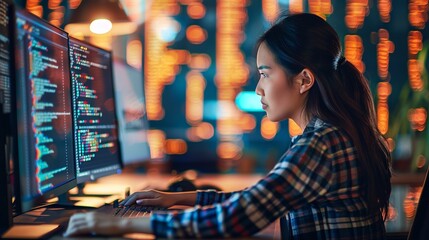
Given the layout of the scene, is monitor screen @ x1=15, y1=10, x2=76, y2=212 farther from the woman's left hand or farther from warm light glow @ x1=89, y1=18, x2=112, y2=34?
warm light glow @ x1=89, y1=18, x2=112, y2=34

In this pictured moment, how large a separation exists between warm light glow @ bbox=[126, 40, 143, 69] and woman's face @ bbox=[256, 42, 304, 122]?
2.27 m

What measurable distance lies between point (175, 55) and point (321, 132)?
243cm

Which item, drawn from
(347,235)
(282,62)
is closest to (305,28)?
(282,62)

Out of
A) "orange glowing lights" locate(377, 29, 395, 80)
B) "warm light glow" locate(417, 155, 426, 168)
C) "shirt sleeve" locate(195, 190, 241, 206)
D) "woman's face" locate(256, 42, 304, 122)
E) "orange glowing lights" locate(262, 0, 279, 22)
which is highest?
"orange glowing lights" locate(262, 0, 279, 22)

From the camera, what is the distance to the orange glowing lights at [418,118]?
11.2 ft

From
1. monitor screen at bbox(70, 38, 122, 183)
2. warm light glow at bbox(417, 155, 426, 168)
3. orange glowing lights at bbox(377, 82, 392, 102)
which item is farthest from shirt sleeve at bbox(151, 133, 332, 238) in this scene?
orange glowing lights at bbox(377, 82, 392, 102)

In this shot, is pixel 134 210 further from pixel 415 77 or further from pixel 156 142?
pixel 415 77

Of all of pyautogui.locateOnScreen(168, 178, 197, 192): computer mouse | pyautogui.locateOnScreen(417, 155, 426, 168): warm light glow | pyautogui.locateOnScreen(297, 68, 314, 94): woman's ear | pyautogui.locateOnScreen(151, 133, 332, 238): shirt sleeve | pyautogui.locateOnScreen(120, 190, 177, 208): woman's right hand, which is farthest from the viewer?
pyautogui.locateOnScreen(417, 155, 426, 168): warm light glow

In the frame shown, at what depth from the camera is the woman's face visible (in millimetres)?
1172

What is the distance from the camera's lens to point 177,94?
3424 millimetres

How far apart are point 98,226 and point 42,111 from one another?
28 centimetres

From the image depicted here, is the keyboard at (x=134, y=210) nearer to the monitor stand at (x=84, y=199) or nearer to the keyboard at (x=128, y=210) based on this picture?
the keyboard at (x=128, y=210)

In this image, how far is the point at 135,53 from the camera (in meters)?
3.42

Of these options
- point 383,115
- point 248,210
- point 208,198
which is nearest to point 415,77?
point 383,115
